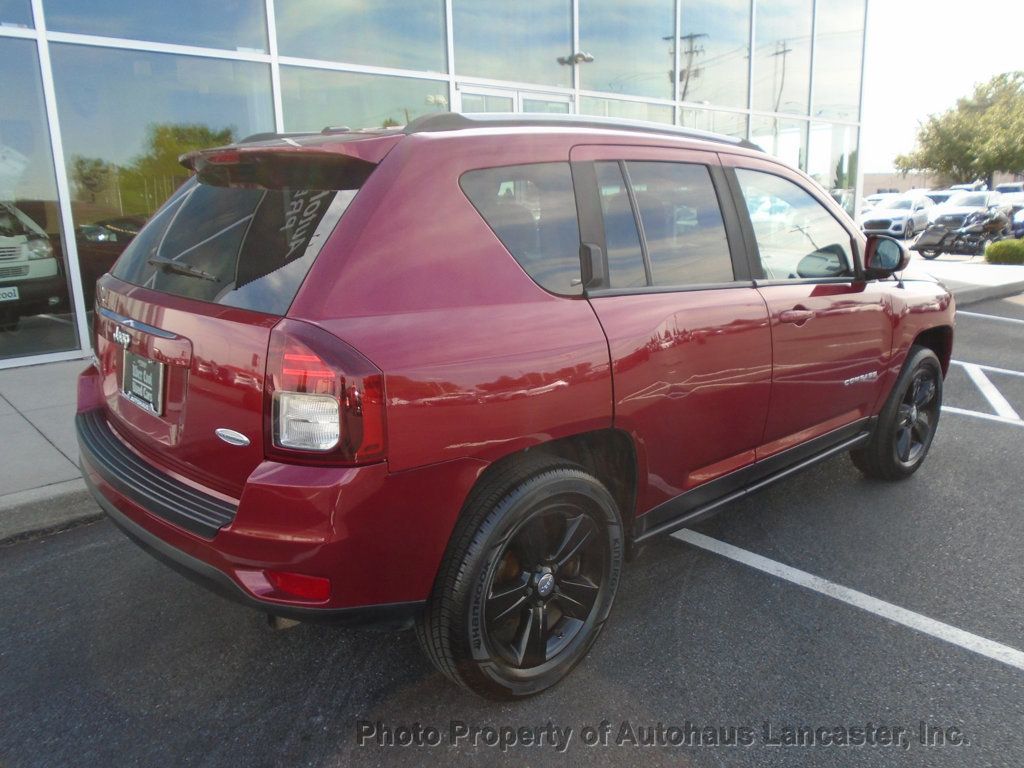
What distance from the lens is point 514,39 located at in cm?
1052

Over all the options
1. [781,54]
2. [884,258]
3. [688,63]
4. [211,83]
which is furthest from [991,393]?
[781,54]

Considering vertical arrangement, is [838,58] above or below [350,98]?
above

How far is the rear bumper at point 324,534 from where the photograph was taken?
6.46ft

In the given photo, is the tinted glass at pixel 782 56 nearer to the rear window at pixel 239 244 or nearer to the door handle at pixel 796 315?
the door handle at pixel 796 315

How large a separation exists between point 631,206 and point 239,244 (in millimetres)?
1361

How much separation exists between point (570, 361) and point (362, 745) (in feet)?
4.34

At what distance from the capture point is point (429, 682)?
2607mm

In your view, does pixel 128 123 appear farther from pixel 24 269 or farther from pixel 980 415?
pixel 980 415

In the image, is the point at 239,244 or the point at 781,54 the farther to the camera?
the point at 781,54

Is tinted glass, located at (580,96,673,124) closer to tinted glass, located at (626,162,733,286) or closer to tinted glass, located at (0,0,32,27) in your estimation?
tinted glass, located at (0,0,32,27)

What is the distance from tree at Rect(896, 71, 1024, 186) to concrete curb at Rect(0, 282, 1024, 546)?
58.1m

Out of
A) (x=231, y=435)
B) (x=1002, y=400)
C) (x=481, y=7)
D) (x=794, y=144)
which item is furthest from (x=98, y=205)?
(x=794, y=144)

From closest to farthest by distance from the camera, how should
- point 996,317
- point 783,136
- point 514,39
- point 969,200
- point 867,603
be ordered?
point 867,603
point 996,317
point 514,39
point 783,136
point 969,200

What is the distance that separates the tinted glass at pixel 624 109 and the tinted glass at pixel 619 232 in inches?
353
